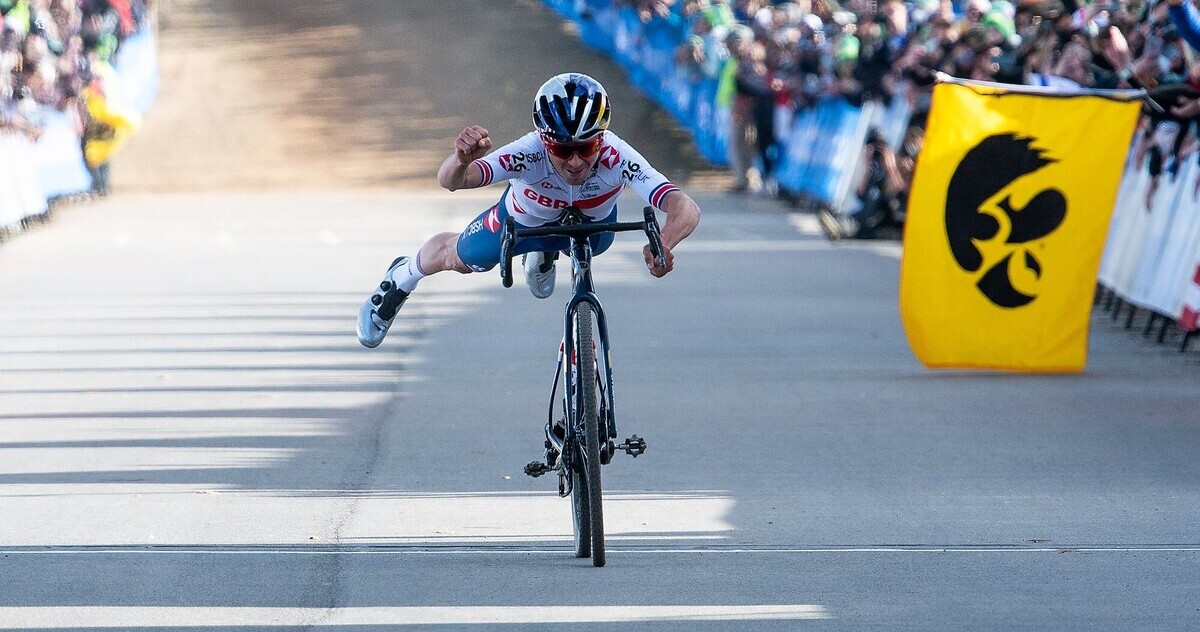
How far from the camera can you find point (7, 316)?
13.9 m

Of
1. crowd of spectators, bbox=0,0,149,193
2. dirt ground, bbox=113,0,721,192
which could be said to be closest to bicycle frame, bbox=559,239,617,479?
crowd of spectators, bbox=0,0,149,193

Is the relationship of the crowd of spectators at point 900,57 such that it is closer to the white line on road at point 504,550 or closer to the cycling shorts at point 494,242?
the white line on road at point 504,550

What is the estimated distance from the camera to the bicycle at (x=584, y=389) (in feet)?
20.5

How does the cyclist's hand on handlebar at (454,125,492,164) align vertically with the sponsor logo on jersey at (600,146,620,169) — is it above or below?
above

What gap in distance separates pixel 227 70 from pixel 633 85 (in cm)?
916

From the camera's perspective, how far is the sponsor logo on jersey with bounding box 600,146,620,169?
6.72 meters

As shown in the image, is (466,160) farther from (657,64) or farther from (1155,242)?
(657,64)

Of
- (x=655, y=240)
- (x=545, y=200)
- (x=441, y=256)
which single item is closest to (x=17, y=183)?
(x=441, y=256)

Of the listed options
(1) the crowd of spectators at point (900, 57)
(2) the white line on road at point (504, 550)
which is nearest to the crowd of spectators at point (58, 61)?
(1) the crowd of spectators at point (900, 57)

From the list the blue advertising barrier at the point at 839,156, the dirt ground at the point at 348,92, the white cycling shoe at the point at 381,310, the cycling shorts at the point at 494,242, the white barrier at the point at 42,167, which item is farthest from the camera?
the dirt ground at the point at 348,92

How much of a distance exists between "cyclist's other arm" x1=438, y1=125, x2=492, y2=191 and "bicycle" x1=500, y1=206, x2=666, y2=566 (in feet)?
1.05

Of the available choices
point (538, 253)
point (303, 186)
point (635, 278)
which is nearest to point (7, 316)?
point (635, 278)

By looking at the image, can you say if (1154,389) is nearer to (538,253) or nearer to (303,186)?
(538,253)

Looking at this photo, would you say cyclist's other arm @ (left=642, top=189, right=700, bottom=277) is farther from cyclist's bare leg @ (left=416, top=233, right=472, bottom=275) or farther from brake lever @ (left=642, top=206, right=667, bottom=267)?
cyclist's bare leg @ (left=416, top=233, right=472, bottom=275)
